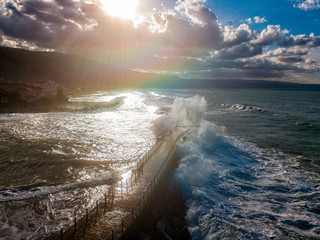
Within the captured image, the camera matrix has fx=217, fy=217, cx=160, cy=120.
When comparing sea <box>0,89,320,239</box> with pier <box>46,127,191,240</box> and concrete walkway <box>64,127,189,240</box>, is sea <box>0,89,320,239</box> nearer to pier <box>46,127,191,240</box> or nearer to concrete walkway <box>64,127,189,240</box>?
pier <box>46,127,191,240</box>

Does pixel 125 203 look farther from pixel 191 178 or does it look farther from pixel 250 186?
pixel 250 186

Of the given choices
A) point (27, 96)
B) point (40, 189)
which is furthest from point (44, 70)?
point (40, 189)

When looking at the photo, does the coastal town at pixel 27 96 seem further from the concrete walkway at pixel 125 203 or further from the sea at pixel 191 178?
the concrete walkway at pixel 125 203

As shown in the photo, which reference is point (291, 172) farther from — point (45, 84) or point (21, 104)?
point (45, 84)

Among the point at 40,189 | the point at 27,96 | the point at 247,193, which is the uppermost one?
the point at 27,96

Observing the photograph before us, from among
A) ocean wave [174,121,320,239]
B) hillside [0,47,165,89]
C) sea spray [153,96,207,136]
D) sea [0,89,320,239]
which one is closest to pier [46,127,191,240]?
sea [0,89,320,239]

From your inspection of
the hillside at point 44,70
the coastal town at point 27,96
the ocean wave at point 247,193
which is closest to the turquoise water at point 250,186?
the ocean wave at point 247,193

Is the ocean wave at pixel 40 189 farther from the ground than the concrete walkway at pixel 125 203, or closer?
closer

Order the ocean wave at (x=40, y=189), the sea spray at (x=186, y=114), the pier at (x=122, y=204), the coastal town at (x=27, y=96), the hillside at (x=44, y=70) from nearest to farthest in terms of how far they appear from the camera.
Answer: the pier at (x=122, y=204)
the ocean wave at (x=40, y=189)
the sea spray at (x=186, y=114)
the coastal town at (x=27, y=96)
the hillside at (x=44, y=70)
